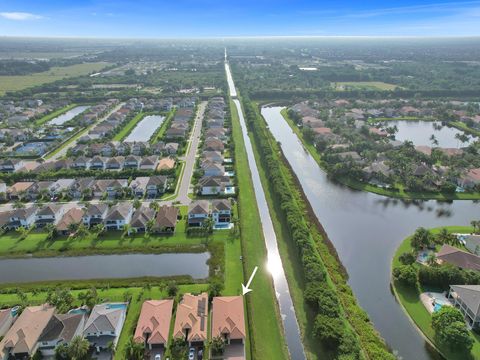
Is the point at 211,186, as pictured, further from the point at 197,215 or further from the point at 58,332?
the point at 58,332

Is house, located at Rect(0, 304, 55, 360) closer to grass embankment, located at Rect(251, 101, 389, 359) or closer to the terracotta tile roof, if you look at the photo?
the terracotta tile roof

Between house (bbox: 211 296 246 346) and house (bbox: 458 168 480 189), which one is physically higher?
house (bbox: 211 296 246 346)

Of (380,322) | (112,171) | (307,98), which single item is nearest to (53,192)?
(112,171)

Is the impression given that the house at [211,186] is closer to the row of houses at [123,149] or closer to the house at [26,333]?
the row of houses at [123,149]

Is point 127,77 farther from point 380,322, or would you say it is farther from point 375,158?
point 380,322

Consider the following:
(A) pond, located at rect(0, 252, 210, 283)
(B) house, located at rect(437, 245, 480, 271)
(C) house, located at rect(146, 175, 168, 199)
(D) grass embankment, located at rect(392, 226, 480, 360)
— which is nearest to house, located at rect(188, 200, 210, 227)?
(A) pond, located at rect(0, 252, 210, 283)

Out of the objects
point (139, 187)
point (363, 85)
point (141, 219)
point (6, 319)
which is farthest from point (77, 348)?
point (363, 85)

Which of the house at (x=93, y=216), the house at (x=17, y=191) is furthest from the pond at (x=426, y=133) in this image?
the house at (x=17, y=191)
